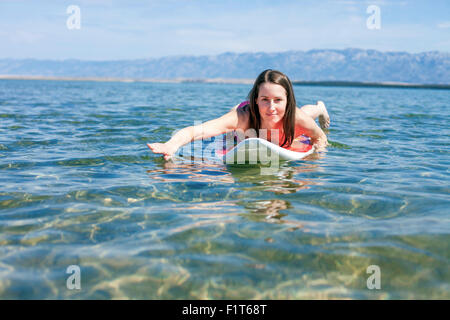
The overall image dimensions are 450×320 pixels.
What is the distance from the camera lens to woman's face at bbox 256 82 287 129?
5.51m

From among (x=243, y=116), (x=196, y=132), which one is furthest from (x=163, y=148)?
(x=243, y=116)

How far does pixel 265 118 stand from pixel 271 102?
35 cm

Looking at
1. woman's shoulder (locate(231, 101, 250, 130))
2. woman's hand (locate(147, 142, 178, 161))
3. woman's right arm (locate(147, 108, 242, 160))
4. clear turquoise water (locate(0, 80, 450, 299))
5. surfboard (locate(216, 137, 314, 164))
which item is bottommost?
clear turquoise water (locate(0, 80, 450, 299))

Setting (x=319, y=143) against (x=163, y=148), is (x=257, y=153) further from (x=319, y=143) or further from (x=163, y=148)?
(x=319, y=143)

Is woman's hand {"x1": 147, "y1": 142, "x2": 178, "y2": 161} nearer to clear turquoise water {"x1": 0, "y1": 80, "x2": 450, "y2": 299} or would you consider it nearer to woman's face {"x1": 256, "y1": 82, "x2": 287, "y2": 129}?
clear turquoise water {"x1": 0, "y1": 80, "x2": 450, "y2": 299}

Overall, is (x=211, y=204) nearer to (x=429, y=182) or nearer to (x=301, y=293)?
(x=301, y=293)

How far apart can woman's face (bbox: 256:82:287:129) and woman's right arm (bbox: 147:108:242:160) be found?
0.43m

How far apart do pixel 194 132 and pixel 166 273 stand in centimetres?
288

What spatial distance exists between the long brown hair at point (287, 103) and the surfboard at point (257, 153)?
337 millimetres

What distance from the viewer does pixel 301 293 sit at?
247 centimetres

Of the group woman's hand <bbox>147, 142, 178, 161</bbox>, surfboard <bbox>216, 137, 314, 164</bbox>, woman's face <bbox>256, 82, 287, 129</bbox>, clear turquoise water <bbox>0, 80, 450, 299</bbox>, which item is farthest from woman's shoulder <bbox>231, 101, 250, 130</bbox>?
woman's hand <bbox>147, 142, 178, 161</bbox>

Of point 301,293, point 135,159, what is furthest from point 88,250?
point 135,159

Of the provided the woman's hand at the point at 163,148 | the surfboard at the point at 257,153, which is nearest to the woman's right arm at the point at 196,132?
the woman's hand at the point at 163,148

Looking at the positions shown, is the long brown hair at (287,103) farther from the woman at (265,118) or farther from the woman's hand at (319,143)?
the woman's hand at (319,143)
